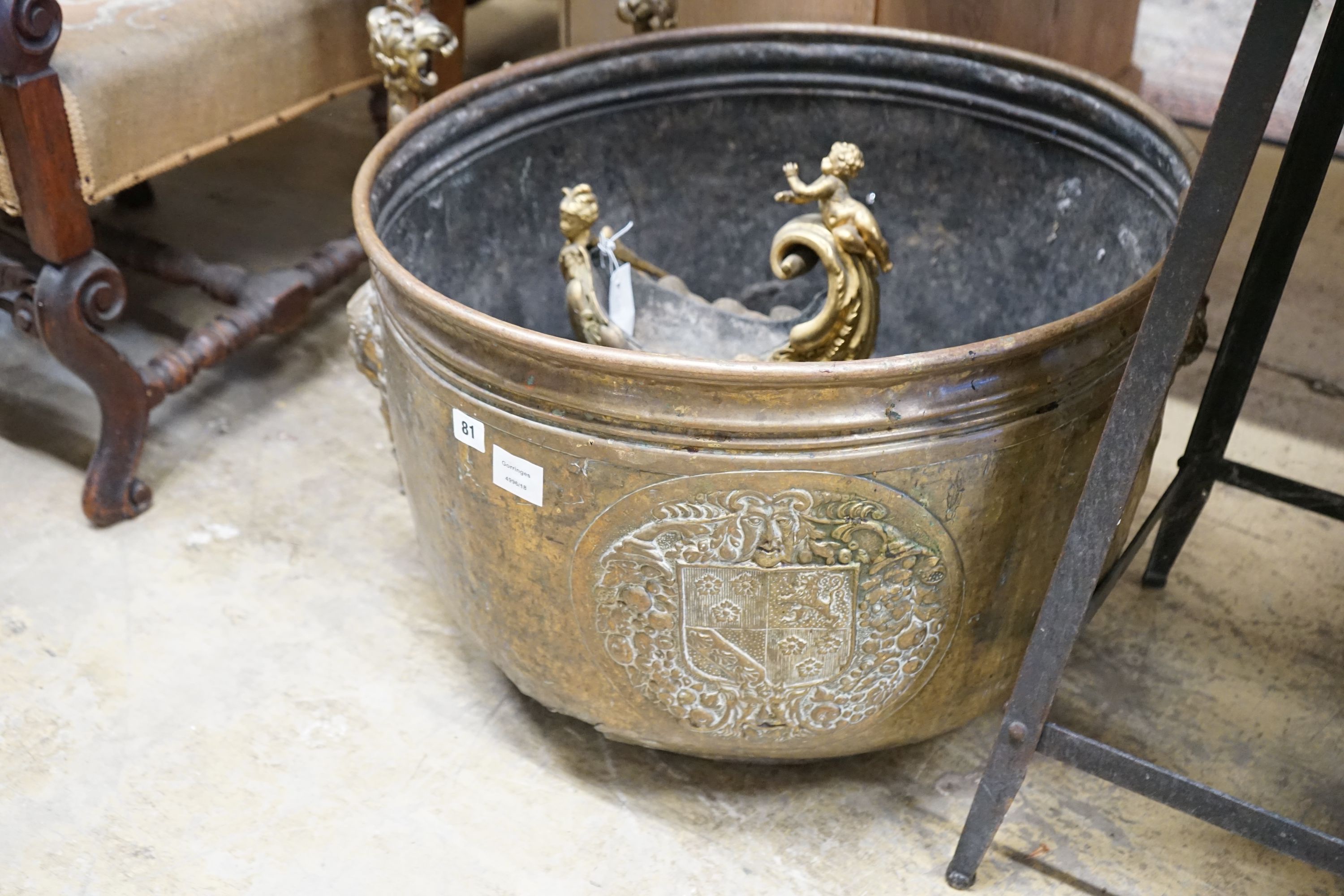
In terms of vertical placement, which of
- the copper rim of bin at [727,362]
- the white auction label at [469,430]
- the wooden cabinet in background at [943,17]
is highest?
the copper rim of bin at [727,362]

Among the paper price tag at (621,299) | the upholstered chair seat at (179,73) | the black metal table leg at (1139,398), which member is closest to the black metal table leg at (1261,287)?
the black metal table leg at (1139,398)

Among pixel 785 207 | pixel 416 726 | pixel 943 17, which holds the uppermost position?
pixel 943 17

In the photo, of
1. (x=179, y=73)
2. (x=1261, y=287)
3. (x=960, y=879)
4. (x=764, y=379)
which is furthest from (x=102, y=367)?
(x=1261, y=287)

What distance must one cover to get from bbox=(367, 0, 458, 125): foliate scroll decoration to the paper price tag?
43cm

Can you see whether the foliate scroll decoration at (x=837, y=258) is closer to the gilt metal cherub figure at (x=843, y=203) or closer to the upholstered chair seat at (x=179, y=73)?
the gilt metal cherub figure at (x=843, y=203)

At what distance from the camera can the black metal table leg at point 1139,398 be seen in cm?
104

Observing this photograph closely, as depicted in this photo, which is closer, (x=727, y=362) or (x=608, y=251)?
(x=727, y=362)

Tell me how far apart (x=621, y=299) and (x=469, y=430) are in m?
0.51

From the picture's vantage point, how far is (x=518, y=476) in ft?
4.42

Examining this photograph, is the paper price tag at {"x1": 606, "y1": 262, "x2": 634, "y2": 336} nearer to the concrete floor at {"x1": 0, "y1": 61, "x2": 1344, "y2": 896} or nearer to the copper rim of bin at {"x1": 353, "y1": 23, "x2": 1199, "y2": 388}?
the copper rim of bin at {"x1": 353, "y1": 23, "x2": 1199, "y2": 388}

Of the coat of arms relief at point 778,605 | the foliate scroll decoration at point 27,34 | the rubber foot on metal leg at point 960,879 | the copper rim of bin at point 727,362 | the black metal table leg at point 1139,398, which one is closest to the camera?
the black metal table leg at point 1139,398

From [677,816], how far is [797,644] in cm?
41

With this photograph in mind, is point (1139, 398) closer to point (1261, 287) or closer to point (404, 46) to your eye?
point (1261, 287)

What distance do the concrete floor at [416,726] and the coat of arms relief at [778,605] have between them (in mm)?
266
